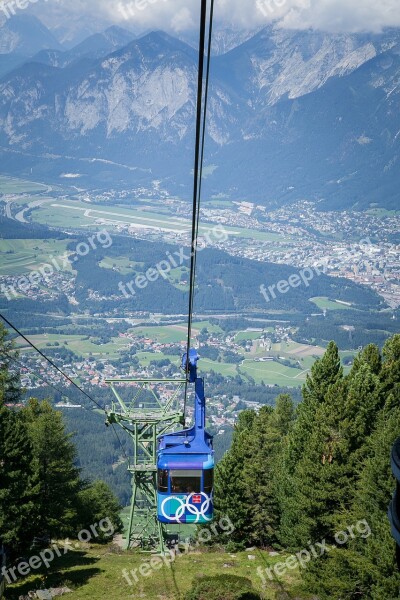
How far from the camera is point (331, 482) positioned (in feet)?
96.5

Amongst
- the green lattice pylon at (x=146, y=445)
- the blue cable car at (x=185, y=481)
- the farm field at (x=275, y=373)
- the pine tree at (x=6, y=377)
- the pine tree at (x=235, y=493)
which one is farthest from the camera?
the farm field at (x=275, y=373)

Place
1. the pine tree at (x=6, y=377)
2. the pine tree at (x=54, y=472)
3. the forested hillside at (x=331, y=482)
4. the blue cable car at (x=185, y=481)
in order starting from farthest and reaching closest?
the pine tree at (x=6, y=377), the pine tree at (x=54, y=472), the forested hillside at (x=331, y=482), the blue cable car at (x=185, y=481)

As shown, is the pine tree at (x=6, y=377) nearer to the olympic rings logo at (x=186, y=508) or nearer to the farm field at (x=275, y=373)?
the olympic rings logo at (x=186, y=508)

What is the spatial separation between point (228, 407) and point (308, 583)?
13953 centimetres

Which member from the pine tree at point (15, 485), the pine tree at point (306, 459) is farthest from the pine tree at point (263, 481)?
the pine tree at point (15, 485)

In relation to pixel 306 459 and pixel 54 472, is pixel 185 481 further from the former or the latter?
pixel 54 472

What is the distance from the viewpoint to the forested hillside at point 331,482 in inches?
1005

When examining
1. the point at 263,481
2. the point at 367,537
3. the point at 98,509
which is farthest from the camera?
the point at 98,509

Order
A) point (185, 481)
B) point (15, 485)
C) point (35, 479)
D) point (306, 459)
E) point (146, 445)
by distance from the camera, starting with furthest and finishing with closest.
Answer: point (146, 445) < point (35, 479) < point (15, 485) < point (306, 459) < point (185, 481)

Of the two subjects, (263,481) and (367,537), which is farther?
(263,481)

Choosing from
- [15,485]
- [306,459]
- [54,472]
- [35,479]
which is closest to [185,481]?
[306,459]

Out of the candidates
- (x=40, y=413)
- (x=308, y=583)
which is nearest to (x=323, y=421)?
(x=308, y=583)

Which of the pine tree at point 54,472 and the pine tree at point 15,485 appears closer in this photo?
the pine tree at point 15,485

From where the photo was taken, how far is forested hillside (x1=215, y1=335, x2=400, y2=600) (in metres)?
25.5
